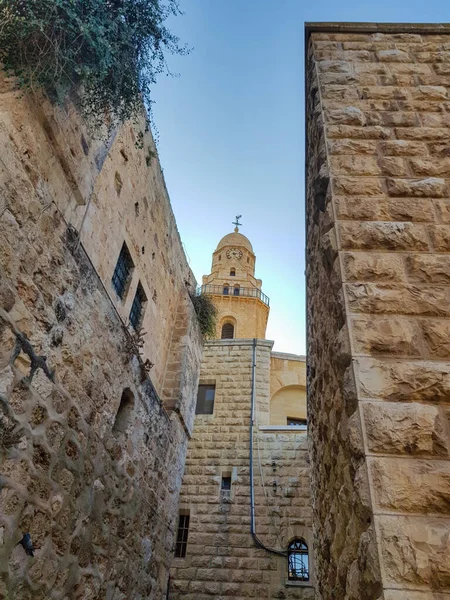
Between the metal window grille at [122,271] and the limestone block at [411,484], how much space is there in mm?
4447

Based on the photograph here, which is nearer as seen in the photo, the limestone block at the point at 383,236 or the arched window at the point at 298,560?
the limestone block at the point at 383,236

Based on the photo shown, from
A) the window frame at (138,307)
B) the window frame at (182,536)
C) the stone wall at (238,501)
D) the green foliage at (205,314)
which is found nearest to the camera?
the window frame at (138,307)

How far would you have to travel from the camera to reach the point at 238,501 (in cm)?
981

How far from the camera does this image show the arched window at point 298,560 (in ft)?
29.2

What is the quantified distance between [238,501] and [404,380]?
349 inches

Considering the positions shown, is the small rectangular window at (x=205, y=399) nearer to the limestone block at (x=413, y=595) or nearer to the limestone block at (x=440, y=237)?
the limestone block at (x=440, y=237)

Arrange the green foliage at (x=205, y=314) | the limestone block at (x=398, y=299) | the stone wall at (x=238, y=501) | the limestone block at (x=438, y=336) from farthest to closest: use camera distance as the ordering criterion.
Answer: the green foliage at (x=205, y=314) → the stone wall at (x=238, y=501) → the limestone block at (x=398, y=299) → the limestone block at (x=438, y=336)

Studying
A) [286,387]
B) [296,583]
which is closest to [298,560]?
[296,583]

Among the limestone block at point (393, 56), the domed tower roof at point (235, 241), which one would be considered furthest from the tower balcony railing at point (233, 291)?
the limestone block at point (393, 56)

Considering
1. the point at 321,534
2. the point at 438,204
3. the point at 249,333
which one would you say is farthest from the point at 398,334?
the point at 249,333

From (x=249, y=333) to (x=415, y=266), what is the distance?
26.0m

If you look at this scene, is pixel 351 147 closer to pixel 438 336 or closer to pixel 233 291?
pixel 438 336

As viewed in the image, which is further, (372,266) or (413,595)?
(372,266)

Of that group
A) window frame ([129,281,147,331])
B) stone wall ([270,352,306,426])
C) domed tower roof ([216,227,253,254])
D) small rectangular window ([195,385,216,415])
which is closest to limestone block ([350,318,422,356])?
window frame ([129,281,147,331])
